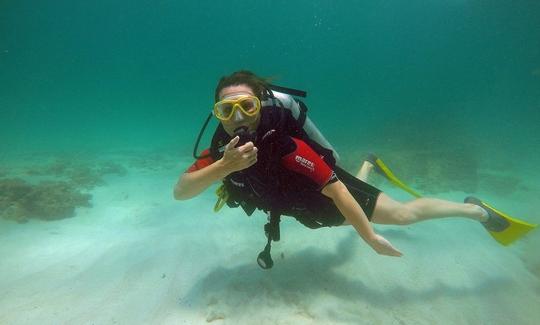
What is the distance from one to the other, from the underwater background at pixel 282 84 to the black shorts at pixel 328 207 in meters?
0.84

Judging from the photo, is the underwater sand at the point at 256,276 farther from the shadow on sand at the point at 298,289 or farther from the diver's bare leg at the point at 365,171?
the diver's bare leg at the point at 365,171

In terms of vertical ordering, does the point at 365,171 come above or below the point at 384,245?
above

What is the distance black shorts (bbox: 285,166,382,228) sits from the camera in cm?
329

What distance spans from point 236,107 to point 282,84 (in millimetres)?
75445

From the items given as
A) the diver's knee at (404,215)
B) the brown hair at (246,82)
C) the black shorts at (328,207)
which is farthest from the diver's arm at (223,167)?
the diver's knee at (404,215)

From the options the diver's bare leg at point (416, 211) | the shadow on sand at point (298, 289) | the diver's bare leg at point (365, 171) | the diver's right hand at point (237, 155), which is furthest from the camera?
the diver's bare leg at point (365, 171)

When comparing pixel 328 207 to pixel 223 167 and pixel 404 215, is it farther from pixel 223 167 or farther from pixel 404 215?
pixel 223 167

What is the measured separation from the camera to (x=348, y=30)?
314 feet

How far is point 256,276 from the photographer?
3.60 meters

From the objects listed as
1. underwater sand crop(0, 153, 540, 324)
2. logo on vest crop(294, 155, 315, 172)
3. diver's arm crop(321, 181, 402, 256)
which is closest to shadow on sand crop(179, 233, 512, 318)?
underwater sand crop(0, 153, 540, 324)

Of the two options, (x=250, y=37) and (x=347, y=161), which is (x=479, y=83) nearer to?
(x=250, y=37)

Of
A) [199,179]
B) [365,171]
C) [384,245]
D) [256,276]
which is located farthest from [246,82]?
[365,171]

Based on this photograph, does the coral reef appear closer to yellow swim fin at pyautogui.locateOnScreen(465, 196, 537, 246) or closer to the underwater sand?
the underwater sand

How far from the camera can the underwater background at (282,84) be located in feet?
16.4
